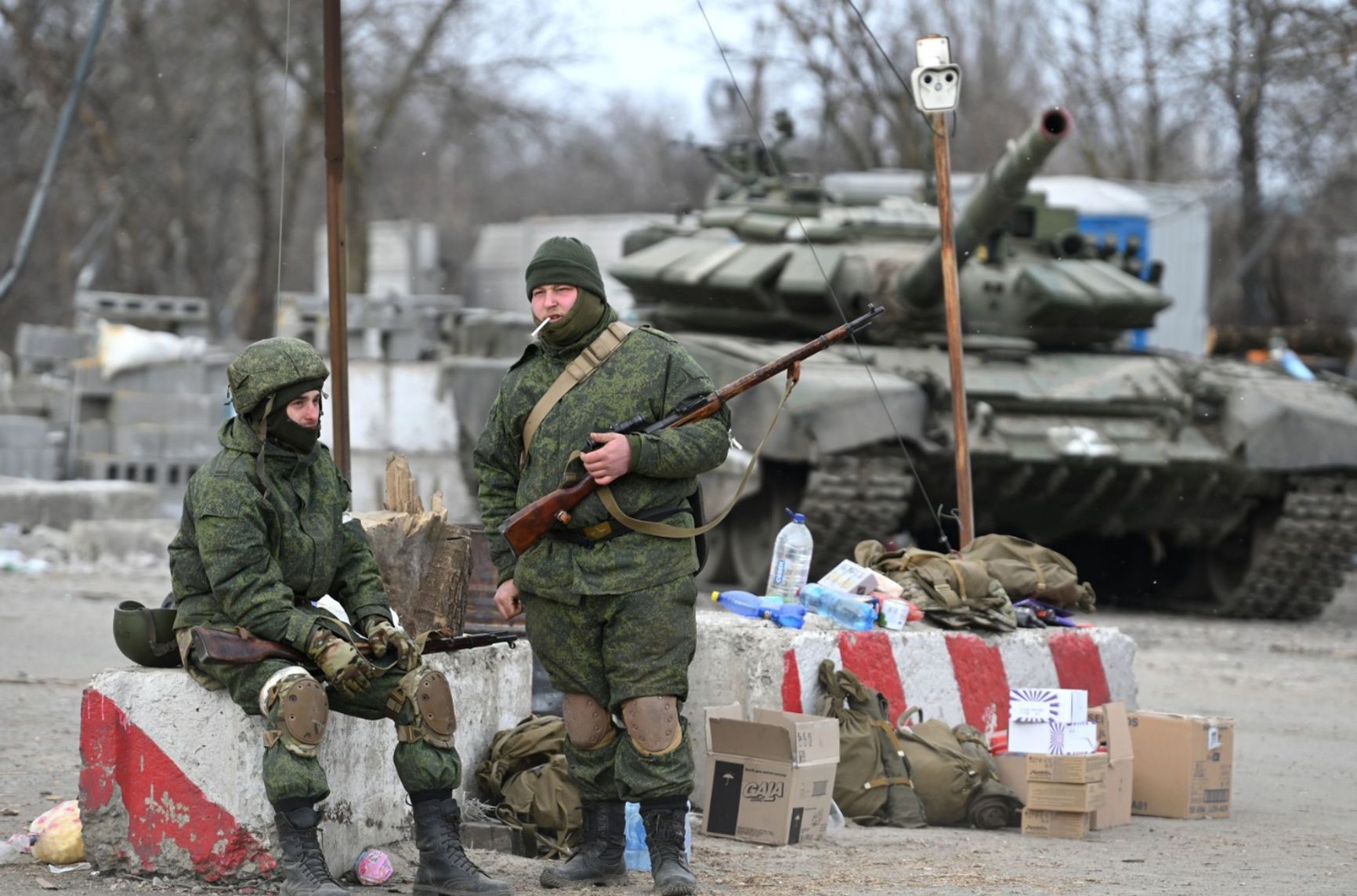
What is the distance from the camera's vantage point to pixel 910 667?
706 centimetres

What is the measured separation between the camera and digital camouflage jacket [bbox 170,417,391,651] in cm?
502

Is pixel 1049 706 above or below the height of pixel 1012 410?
below

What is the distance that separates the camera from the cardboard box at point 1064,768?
21.5 ft

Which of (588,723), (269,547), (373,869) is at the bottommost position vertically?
(373,869)

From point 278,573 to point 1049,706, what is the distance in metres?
2.83

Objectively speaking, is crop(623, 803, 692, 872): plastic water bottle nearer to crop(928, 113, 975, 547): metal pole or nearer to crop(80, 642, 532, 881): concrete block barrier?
crop(80, 642, 532, 881): concrete block barrier

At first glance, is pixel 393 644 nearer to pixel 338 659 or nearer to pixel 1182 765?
pixel 338 659

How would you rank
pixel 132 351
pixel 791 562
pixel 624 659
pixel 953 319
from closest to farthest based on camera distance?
1. pixel 624 659
2. pixel 791 562
3. pixel 953 319
4. pixel 132 351

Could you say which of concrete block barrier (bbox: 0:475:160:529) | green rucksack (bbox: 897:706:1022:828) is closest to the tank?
concrete block barrier (bbox: 0:475:160:529)

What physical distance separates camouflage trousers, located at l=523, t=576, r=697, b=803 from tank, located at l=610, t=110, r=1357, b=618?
272 inches

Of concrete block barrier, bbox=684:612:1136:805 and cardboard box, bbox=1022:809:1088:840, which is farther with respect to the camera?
concrete block barrier, bbox=684:612:1136:805

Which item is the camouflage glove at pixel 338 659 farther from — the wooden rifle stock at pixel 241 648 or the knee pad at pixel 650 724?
the knee pad at pixel 650 724

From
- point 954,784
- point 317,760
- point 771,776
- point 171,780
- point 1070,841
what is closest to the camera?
point 317,760

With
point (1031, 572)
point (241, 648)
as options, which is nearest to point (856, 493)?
point (1031, 572)
